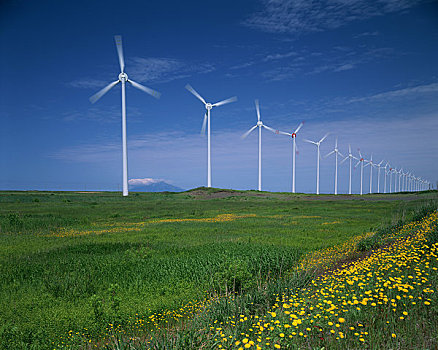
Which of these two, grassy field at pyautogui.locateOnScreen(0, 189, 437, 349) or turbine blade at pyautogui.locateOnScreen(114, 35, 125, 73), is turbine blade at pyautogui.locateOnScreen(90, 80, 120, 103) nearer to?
turbine blade at pyautogui.locateOnScreen(114, 35, 125, 73)

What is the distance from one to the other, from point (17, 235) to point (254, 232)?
62.3 feet

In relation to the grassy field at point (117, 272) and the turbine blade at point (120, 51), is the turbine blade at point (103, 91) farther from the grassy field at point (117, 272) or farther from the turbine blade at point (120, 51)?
the grassy field at point (117, 272)

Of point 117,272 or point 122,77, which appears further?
point 122,77

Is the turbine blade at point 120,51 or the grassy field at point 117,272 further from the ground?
the turbine blade at point 120,51

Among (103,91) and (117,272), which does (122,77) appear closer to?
(103,91)

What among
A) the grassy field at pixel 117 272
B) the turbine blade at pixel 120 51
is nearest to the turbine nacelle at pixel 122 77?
the turbine blade at pixel 120 51

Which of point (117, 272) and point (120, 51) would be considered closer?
point (117, 272)

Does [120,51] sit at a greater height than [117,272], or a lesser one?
greater

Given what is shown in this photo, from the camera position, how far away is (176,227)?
27.7m

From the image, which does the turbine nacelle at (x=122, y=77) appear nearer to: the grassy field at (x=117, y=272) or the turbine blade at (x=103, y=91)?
the turbine blade at (x=103, y=91)

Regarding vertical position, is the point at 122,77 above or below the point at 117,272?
above

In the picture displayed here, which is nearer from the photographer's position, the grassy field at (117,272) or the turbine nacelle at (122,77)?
the grassy field at (117,272)

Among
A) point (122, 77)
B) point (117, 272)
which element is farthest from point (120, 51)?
point (117, 272)

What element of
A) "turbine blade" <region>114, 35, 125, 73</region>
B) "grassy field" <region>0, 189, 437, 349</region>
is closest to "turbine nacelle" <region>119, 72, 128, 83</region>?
"turbine blade" <region>114, 35, 125, 73</region>
